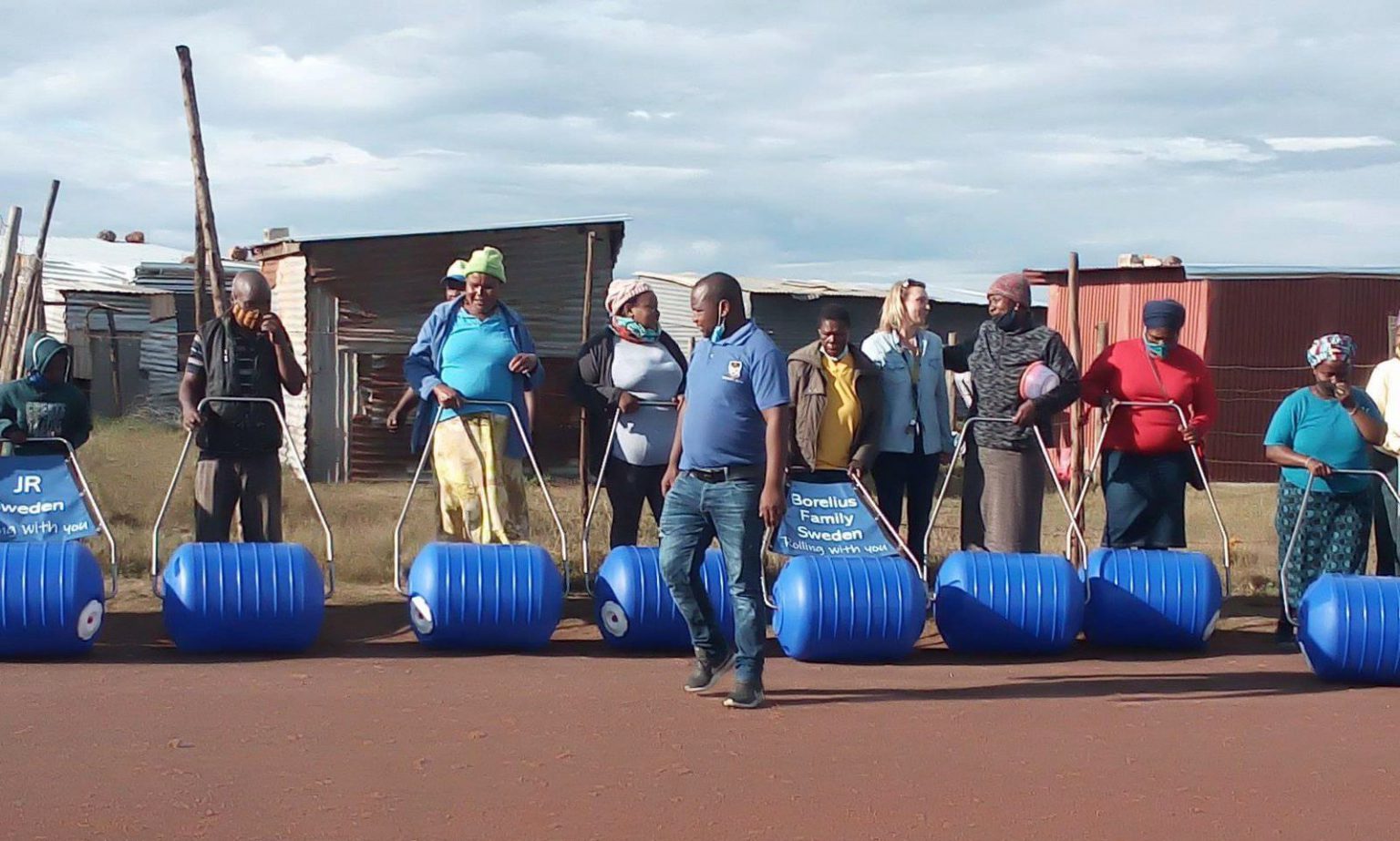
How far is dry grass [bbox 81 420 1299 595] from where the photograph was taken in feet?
38.7

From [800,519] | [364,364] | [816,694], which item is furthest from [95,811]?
[364,364]

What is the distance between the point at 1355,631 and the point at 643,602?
3514mm

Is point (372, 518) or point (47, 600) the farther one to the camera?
point (372, 518)

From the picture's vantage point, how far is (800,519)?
9023 mm

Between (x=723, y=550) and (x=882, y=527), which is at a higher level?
(x=723, y=550)

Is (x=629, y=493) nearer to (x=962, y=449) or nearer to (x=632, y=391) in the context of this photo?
(x=632, y=391)

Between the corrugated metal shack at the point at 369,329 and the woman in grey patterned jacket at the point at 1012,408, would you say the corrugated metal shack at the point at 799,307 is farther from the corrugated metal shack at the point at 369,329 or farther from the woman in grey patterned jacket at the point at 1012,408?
the woman in grey patterned jacket at the point at 1012,408

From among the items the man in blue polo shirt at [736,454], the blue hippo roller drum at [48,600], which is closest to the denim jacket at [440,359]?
the blue hippo roller drum at [48,600]

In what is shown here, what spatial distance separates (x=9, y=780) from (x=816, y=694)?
3.49m

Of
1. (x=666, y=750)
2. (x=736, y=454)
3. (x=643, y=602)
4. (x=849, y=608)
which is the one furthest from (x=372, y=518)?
(x=666, y=750)

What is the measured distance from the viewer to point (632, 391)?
9359 millimetres

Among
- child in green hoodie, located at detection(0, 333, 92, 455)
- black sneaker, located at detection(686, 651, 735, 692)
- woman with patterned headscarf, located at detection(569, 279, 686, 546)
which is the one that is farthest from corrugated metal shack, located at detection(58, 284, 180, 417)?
black sneaker, located at detection(686, 651, 735, 692)

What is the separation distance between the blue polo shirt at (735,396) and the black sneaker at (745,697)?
943 mm

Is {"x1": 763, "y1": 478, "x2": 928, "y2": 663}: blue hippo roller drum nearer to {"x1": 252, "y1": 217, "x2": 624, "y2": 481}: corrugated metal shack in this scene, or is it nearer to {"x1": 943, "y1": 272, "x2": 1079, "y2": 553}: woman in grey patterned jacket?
{"x1": 943, "y1": 272, "x2": 1079, "y2": 553}: woman in grey patterned jacket
